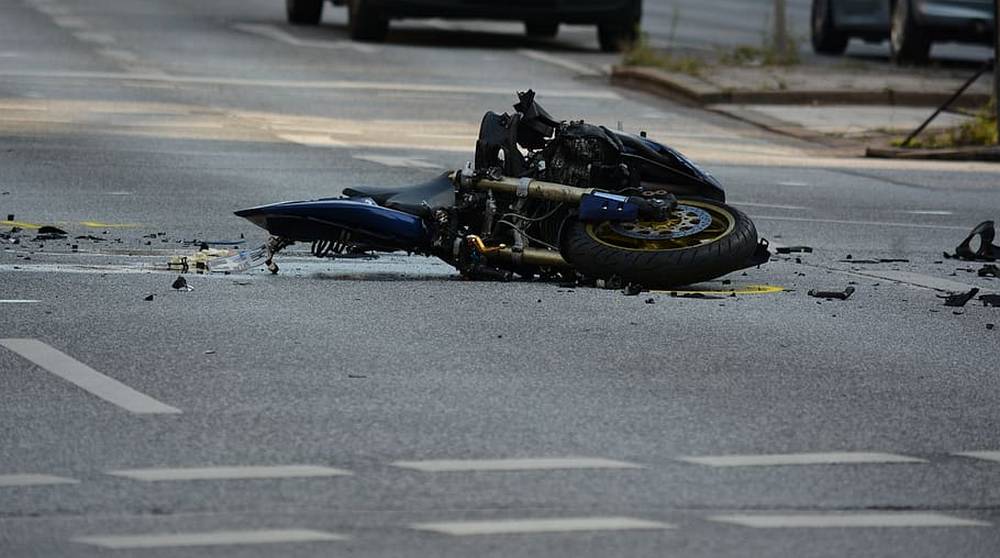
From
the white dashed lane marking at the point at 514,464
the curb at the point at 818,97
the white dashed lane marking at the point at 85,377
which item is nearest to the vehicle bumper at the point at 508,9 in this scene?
the curb at the point at 818,97

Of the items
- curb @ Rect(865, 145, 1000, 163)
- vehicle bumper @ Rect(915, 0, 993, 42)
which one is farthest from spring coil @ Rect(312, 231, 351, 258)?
vehicle bumper @ Rect(915, 0, 993, 42)

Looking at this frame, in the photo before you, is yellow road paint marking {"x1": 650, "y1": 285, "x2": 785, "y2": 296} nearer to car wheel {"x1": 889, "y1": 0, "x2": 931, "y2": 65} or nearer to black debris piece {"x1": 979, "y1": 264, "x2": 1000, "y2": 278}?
black debris piece {"x1": 979, "y1": 264, "x2": 1000, "y2": 278}

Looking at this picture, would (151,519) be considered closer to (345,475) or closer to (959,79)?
(345,475)

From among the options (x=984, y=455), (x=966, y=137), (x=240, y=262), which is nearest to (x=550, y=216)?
(x=240, y=262)

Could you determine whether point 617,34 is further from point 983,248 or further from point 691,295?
point 691,295

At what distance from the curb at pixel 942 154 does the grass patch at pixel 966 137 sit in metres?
0.33

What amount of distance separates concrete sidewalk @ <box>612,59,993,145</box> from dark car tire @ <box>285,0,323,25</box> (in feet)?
24.5

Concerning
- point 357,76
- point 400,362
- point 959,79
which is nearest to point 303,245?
point 400,362

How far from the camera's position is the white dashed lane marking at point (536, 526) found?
596cm

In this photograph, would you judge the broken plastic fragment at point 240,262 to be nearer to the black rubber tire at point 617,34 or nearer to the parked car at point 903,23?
the parked car at point 903,23

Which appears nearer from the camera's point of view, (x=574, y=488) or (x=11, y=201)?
(x=574, y=488)

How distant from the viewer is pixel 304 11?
33.2 meters

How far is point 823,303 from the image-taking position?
10.6 m

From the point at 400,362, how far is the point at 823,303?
9.12 feet
